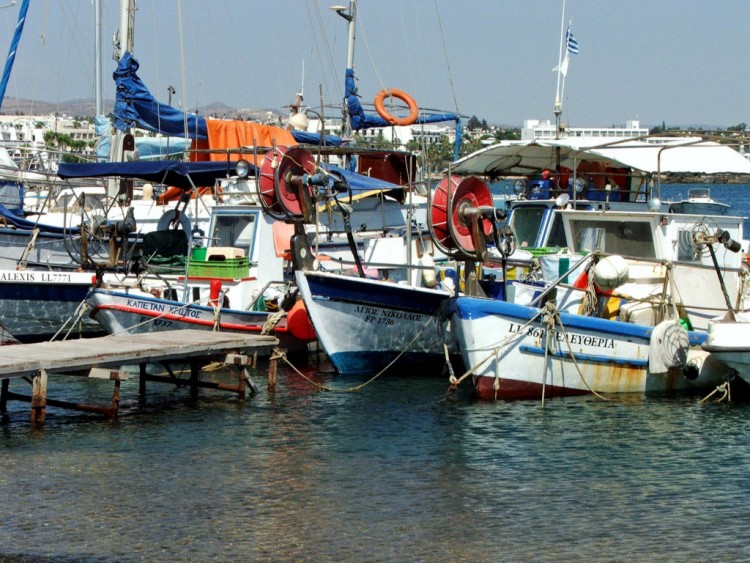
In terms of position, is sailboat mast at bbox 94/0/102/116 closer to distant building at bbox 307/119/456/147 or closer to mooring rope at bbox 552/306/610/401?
distant building at bbox 307/119/456/147

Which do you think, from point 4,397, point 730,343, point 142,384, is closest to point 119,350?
point 4,397

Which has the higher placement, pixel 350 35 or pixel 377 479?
pixel 350 35

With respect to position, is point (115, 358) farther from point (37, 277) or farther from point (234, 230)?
point (37, 277)

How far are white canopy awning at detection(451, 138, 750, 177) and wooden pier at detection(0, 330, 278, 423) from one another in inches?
270

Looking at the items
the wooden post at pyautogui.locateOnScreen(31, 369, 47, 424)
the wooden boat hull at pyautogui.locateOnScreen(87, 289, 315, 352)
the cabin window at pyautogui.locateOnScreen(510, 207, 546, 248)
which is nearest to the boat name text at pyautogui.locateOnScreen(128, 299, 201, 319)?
the wooden boat hull at pyautogui.locateOnScreen(87, 289, 315, 352)

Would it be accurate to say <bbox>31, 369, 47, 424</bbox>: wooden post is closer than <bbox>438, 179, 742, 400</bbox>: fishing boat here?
Yes

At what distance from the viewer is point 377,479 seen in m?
13.8

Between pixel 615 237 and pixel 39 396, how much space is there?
10453 mm

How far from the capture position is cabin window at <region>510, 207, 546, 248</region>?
22.8 meters

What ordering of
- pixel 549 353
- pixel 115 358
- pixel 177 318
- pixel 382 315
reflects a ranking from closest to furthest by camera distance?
pixel 115 358 < pixel 549 353 < pixel 382 315 < pixel 177 318

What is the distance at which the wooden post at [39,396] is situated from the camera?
15836mm

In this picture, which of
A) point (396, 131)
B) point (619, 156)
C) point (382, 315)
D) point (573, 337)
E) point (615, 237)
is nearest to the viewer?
point (573, 337)

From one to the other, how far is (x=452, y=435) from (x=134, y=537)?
5987mm

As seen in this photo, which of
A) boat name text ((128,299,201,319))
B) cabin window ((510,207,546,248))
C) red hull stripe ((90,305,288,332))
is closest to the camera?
red hull stripe ((90,305,288,332))
